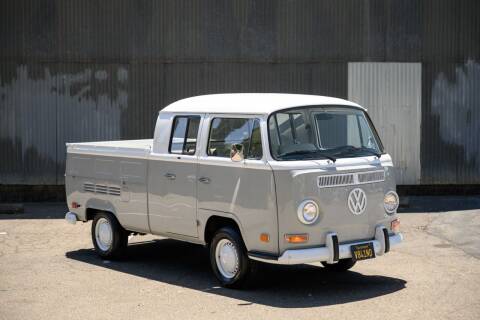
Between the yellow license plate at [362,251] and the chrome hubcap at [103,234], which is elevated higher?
the yellow license plate at [362,251]

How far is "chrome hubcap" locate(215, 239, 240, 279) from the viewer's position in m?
9.82

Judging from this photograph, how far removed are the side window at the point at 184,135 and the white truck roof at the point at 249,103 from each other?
131 millimetres

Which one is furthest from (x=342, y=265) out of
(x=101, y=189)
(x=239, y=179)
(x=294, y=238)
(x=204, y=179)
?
(x=101, y=189)

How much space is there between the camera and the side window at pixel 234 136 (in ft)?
31.7

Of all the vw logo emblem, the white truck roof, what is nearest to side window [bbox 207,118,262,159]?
the white truck roof

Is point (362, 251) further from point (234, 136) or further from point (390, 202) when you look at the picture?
point (234, 136)

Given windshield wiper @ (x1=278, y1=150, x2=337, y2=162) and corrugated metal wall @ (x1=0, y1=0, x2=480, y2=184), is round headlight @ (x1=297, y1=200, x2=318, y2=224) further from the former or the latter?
corrugated metal wall @ (x1=0, y1=0, x2=480, y2=184)

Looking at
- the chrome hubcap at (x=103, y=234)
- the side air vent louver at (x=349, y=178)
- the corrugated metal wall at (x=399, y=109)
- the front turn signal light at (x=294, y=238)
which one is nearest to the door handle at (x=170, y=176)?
the chrome hubcap at (x=103, y=234)

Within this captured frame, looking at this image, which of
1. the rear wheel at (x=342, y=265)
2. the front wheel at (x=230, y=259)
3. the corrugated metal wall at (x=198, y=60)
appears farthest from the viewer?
the corrugated metal wall at (x=198, y=60)

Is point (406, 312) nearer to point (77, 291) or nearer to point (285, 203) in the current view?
point (285, 203)

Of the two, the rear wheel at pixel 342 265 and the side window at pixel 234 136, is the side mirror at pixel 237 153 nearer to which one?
the side window at pixel 234 136

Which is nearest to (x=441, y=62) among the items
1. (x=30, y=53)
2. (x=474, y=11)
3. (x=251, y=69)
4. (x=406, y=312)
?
(x=474, y=11)

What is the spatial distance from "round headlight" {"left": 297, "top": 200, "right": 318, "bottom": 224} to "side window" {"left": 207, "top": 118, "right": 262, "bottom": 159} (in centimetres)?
79

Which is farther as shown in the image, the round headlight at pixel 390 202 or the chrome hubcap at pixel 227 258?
the round headlight at pixel 390 202
